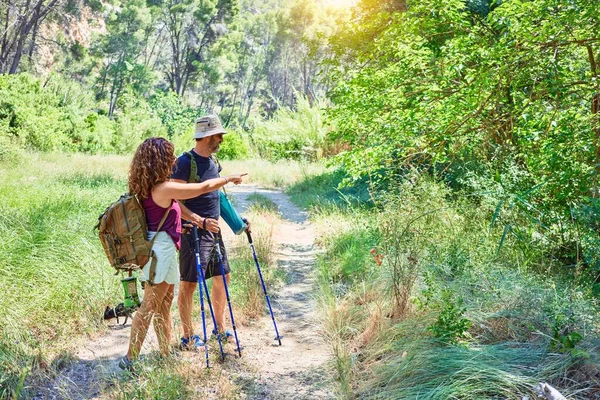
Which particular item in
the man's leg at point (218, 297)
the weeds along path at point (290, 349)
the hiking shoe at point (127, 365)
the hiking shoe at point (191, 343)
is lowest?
the weeds along path at point (290, 349)

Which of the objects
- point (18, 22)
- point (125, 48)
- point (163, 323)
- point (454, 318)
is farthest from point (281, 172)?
point (125, 48)

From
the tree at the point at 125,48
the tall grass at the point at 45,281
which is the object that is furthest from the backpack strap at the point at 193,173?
the tree at the point at 125,48

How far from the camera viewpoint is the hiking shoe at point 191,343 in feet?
14.6

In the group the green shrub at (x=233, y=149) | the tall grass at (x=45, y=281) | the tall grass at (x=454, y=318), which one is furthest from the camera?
the green shrub at (x=233, y=149)

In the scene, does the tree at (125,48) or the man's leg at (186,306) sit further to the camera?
the tree at (125,48)

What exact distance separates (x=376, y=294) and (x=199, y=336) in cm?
181

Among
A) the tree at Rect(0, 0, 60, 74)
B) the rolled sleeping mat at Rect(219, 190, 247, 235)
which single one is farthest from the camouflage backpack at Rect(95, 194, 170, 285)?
the tree at Rect(0, 0, 60, 74)

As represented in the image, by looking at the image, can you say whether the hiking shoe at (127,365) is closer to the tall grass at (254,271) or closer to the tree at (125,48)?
the tall grass at (254,271)

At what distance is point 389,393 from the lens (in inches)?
135

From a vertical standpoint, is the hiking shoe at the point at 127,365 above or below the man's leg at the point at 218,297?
below

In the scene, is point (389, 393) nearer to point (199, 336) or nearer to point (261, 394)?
point (261, 394)

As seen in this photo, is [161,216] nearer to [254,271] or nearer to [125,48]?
[254,271]

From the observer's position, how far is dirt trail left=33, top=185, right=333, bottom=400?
3836 millimetres

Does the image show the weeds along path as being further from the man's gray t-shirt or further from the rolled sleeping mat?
the man's gray t-shirt
